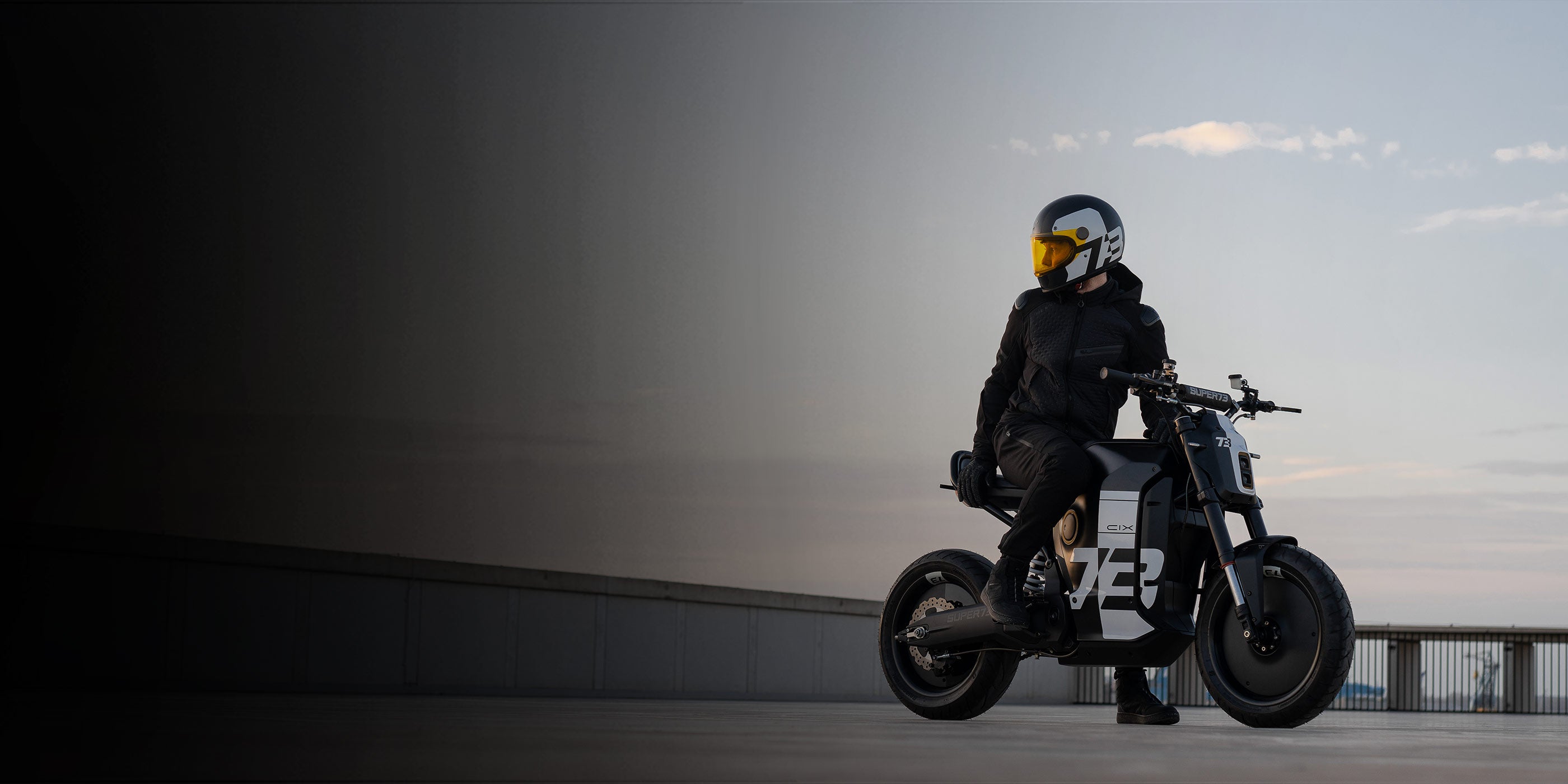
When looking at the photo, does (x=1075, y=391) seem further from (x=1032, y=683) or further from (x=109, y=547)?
(x=1032, y=683)

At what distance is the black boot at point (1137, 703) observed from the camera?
241 inches

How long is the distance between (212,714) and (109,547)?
5.26m

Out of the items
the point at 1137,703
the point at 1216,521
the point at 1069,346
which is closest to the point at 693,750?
the point at 1216,521

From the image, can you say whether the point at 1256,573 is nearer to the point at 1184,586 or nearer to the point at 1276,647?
the point at 1276,647

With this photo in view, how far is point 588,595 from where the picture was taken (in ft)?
45.4

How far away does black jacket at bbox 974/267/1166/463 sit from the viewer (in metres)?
5.76

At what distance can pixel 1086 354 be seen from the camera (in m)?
5.77

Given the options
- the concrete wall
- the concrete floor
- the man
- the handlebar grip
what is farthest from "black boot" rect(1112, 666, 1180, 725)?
the concrete wall

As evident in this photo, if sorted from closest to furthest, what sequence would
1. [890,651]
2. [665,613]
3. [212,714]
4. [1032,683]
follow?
[212,714] → [890,651] → [665,613] → [1032,683]

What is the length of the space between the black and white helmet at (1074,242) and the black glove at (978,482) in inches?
32.5

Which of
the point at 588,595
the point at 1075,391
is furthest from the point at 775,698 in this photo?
the point at 1075,391

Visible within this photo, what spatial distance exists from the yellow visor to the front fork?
97 centimetres

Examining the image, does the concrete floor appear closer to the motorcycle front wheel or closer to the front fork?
the motorcycle front wheel

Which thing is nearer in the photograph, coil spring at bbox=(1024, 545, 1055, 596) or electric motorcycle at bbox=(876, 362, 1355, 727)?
electric motorcycle at bbox=(876, 362, 1355, 727)
